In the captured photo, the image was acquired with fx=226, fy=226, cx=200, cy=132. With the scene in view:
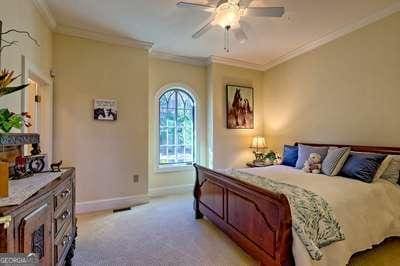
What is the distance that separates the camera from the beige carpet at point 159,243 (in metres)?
2.32

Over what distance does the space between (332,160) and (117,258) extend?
3.02 metres

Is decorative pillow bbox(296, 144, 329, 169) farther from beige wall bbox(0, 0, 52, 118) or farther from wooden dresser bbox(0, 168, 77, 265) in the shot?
beige wall bbox(0, 0, 52, 118)

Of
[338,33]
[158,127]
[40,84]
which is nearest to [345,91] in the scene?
[338,33]

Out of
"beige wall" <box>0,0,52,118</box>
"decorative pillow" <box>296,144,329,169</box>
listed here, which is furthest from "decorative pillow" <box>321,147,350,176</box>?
"beige wall" <box>0,0,52,118</box>

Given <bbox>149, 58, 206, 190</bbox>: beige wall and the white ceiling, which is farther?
<bbox>149, 58, 206, 190</bbox>: beige wall

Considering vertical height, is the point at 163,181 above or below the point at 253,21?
below

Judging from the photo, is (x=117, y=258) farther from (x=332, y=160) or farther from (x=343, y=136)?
(x=343, y=136)

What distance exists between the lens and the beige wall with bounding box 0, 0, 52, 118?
2.13 metres

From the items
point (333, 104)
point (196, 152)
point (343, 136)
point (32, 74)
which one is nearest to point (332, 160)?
point (343, 136)

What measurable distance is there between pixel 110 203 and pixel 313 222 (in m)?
3.22

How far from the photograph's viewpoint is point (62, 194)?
1841 millimetres

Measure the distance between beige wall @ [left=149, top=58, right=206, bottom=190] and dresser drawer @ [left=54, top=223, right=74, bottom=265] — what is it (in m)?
2.62

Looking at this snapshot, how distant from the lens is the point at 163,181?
190 inches

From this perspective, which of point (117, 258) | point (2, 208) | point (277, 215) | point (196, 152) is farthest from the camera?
point (196, 152)
